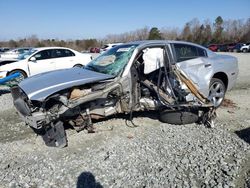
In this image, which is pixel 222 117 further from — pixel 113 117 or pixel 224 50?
pixel 224 50

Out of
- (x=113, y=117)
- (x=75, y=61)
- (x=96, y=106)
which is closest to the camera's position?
(x=96, y=106)

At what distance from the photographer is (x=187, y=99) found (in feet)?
16.6

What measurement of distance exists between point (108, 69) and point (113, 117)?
1.20 meters

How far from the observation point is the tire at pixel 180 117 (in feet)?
16.4

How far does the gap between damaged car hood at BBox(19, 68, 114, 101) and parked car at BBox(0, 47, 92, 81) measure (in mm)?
5364

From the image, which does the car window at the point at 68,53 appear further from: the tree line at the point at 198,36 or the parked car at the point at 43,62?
the tree line at the point at 198,36

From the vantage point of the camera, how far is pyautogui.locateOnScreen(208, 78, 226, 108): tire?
19.3 feet

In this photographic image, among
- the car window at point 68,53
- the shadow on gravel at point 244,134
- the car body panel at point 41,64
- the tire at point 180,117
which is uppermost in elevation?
the car window at point 68,53

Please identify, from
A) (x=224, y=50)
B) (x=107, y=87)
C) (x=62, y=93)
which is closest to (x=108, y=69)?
(x=107, y=87)

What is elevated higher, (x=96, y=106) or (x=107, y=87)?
(x=107, y=87)

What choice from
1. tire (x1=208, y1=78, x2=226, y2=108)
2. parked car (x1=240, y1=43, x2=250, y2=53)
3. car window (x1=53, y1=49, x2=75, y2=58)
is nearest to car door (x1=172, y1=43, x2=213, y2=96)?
tire (x1=208, y1=78, x2=226, y2=108)

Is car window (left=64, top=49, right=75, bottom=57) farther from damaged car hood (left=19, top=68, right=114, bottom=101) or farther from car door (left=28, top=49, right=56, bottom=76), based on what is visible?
damaged car hood (left=19, top=68, right=114, bottom=101)

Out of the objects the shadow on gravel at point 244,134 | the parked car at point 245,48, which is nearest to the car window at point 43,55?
the shadow on gravel at point 244,134

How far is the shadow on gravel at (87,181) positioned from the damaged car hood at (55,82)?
1.34 m
